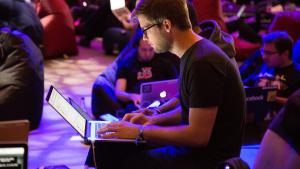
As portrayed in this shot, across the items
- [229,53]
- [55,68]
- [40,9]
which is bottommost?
[55,68]

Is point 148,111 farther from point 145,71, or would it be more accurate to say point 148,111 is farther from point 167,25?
point 145,71

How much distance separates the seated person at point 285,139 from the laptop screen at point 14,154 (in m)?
0.75

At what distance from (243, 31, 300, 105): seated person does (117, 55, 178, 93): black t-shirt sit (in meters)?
0.74

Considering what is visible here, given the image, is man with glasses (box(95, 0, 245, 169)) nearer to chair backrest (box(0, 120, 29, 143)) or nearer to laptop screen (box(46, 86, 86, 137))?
laptop screen (box(46, 86, 86, 137))

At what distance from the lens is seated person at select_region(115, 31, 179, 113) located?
4730mm

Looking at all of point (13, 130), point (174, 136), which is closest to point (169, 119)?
point (174, 136)

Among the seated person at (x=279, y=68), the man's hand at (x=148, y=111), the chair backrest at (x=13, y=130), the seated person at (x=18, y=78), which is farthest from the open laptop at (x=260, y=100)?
the chair backrest at (x=13, y=130)

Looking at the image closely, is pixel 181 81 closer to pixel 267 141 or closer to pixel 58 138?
pixel 267 141

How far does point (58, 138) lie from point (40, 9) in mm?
3519

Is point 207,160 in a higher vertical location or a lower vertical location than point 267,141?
lower

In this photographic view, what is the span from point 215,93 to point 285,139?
2.33 ft

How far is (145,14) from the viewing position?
2369 mm

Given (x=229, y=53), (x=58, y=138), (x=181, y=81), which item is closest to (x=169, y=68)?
(x=58, y=138)

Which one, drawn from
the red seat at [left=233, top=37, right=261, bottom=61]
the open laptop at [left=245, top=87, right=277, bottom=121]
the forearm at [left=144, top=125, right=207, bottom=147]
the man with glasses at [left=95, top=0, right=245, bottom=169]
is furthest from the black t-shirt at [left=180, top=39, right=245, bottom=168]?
the red seat at [left=233, top=37, right=261, bottom=61]
